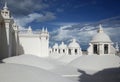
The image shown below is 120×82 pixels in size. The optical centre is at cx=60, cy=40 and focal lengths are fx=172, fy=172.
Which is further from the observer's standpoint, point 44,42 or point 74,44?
point 74,44

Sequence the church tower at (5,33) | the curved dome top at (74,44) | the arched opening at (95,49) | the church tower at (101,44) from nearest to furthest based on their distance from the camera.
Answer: the church tower at (5,33) < the church tower at (101,44) < the arched opening at (95,49) < the curved dome top at (74,44)

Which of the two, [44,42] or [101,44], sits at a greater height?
[101,44]

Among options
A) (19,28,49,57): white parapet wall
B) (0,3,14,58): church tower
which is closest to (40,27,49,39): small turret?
(19,28,49,57): white parapet wall

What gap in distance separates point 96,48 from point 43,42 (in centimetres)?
1367

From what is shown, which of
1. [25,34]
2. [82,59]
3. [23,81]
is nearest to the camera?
[23,81]

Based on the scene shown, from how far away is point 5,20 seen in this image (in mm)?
22047

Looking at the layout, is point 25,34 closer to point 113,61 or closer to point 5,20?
point 5,20

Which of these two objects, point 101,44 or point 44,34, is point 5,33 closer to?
point 101,44

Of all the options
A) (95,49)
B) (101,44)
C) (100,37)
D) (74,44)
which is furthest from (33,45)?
(101,44)

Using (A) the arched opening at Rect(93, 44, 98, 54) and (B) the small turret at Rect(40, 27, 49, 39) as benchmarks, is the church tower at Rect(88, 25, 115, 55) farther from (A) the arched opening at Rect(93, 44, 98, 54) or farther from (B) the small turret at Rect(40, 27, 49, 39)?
(B) the small turret at Rect(40, 27, 49, 39)

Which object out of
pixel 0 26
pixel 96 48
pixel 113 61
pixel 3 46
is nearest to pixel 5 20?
pixel 0 26

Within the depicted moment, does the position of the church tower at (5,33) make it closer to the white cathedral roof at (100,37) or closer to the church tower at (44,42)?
the white cathedral roof at (100,37)

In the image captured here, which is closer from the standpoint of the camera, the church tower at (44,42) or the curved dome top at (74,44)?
the church tower at (44,42)

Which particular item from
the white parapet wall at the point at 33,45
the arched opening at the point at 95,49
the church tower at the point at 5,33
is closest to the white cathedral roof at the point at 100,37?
the arched opening at the point at 95,49
